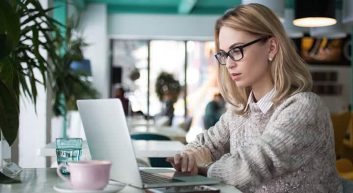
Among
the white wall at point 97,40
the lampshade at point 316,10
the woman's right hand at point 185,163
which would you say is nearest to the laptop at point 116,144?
the woman's right hand at point 185,163

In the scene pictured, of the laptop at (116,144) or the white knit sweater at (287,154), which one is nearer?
the laptop at (116,144)

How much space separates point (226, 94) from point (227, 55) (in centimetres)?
26

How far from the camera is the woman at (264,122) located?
1.54m

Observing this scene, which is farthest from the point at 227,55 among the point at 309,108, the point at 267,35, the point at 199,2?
the point at 199,2

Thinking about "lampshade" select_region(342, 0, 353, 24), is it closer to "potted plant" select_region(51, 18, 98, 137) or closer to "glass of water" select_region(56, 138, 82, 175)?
"potted plant" select_region(51, 18, 98, 137)

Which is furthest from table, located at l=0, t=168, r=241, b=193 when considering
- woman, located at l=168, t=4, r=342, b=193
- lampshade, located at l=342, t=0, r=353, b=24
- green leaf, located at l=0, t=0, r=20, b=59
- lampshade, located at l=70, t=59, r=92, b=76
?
lampshade, located at l=342, t=0, r=353, b=24

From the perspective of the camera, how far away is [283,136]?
1.53 meters

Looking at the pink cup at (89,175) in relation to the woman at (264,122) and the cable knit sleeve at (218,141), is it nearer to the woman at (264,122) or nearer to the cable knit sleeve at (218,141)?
the woman at (264,122)

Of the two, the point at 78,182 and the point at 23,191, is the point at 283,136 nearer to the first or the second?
the point at 78,182

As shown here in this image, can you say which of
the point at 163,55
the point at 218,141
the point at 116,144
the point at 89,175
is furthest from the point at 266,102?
the point at 163,55

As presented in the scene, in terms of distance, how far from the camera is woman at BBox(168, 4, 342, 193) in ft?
5.04

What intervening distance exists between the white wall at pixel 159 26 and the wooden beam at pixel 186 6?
28 centimetres

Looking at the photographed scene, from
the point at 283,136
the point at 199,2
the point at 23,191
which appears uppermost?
the point at 199,2

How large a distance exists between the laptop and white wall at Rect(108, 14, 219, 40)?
11.7 m
